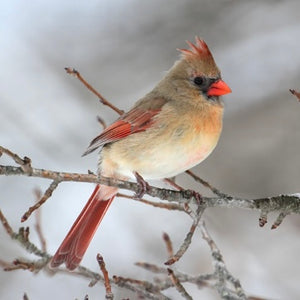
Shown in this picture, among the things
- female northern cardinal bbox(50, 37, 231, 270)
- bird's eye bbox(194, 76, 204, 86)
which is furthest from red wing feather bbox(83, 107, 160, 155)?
bird's eye bbox(194, 76, 204, 86)

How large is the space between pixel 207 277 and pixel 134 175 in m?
0.77

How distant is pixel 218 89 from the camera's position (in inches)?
140

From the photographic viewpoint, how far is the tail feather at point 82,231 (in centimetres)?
344

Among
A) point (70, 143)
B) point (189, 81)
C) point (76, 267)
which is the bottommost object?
point (76, 267)

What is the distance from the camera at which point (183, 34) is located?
5.54 metres

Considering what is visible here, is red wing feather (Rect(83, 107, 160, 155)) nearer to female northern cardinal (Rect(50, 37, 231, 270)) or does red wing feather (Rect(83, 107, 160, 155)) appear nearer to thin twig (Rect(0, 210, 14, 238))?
female northern cardinal (Rect(50, 37, 231, 270))

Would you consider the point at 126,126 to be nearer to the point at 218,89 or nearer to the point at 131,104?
the point at 218,89

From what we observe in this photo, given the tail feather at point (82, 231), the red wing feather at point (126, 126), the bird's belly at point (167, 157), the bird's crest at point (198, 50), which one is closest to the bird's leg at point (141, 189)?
the bird's belly at point (167, 157)

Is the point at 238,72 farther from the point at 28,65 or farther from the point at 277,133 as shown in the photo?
the point at 28,65

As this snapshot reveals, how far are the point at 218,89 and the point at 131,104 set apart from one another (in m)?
2.11

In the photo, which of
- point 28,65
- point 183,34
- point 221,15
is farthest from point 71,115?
point 221,15

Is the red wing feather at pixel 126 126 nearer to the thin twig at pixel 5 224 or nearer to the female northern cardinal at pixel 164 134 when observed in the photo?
the female northern cardinal at pixel 164 134

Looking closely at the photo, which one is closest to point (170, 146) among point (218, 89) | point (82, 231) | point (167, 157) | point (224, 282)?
point (167, 157)

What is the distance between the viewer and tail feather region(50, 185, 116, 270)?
135 inches
